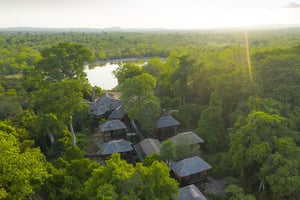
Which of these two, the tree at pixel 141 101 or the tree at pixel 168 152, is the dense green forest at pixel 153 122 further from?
the tree at pixel 168 152

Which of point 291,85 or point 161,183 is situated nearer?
point 161,183

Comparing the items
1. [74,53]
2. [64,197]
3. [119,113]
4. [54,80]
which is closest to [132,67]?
[119,113]

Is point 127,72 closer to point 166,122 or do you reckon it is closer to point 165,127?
point 166,122

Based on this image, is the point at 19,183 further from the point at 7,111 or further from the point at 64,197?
the point at 7,111

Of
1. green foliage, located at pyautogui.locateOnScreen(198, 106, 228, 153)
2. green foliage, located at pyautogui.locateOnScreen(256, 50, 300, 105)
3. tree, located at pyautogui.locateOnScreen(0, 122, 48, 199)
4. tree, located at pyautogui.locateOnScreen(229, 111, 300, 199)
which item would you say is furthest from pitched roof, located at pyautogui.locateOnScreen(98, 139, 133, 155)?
green foliage, located at pyautogui.locateOnScreen(256, 50, 300, 105)

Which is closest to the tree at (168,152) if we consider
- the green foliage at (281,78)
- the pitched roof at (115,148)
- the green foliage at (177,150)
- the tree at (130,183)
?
the green foliage at (177,150)

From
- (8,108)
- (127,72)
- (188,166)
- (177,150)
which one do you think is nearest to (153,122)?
(177,150)
